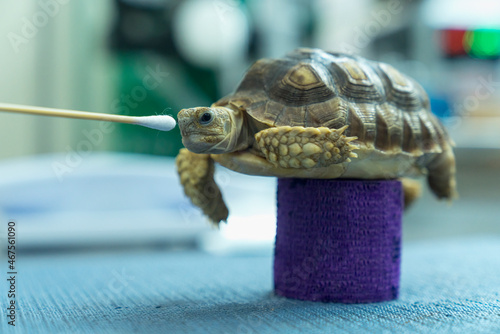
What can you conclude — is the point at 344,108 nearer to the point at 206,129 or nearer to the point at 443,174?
the point at 206,129

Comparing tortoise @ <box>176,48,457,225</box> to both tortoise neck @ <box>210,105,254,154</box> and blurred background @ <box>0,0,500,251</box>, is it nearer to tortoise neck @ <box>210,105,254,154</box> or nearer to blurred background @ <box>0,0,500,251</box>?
tortoise neck @ <box>210,105,254,154</box>

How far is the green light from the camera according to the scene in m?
4.03

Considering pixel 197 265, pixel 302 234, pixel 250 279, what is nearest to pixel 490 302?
pixel 302 234

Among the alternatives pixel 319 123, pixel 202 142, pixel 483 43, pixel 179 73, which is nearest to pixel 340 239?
pixel 319 123

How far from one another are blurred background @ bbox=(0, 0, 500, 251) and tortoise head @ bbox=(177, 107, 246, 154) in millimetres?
1742

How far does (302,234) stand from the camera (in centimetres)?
128

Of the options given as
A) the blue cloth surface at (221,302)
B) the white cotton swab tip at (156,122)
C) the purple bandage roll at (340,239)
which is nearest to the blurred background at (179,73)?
the blue cloth surface at (221,302)

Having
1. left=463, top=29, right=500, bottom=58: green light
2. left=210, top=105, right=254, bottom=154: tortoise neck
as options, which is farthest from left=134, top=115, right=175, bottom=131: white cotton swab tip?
left=463, top=29, right=500, bottom=58: green light

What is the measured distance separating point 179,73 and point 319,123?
300cm

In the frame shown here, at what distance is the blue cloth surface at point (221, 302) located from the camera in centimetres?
102

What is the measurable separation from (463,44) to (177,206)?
254cm

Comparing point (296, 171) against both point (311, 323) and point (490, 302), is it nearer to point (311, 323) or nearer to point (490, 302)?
point (311, 323)

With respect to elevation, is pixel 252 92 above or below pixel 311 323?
above

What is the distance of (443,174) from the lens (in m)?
1.47
